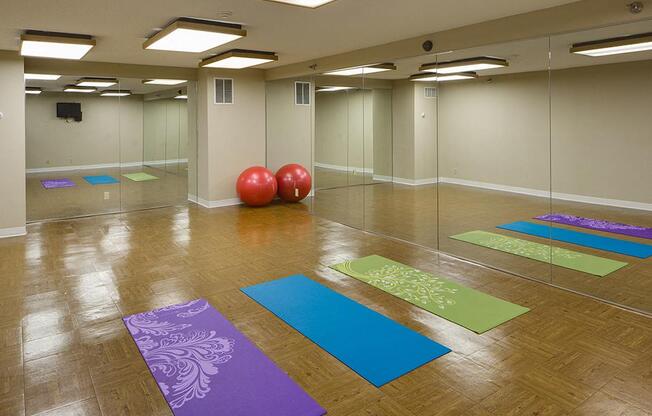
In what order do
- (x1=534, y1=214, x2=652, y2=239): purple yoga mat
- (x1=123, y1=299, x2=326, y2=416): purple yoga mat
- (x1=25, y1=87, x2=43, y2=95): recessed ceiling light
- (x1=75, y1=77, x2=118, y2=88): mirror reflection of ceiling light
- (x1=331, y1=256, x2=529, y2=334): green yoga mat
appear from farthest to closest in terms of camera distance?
1. (x1=75, y1=77, x2=118, y2=88): mirror reflection of ceiling light
2. (x1=25, y1=87, x2=43, y2=95): recessed ceiling light
3. (x1=534, y1=214, x2=652, y2=239): purple yoga mat
4. (x1=331, y1=256, x2=529, y2=334): green yoga mat
5. (x1=123, y1=299, x2=326, y2=416): purple yoga mat

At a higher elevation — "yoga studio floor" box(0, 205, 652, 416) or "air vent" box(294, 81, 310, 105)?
"air vent" box(294, 81, 310, 105)

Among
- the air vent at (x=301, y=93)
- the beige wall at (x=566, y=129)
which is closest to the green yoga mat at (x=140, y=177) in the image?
the air vent at (x=301, y=93)

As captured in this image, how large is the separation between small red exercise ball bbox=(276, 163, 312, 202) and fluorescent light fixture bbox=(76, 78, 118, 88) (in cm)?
328

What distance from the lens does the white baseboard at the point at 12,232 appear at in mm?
6426

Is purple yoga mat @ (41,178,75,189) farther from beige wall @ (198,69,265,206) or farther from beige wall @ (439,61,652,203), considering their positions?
beige wall @ (439,61,652,203)

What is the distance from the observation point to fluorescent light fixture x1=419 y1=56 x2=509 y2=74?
495 centimetres

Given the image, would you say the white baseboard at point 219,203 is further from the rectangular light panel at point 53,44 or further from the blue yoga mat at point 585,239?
the blue yoga mat at point 585,239

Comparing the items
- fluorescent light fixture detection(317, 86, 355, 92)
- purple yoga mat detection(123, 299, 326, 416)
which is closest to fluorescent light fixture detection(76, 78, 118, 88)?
fluorescent light fixture detection(317, 86, 355, 92)

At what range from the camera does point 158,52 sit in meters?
6.48

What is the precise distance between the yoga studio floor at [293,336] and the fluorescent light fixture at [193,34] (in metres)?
2.44

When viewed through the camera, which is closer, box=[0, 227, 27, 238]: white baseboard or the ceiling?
the ceiling

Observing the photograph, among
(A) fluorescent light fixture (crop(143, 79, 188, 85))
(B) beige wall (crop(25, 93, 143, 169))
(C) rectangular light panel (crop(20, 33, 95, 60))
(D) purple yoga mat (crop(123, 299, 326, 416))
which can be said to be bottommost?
(D) purple yoga mat (crop(123, 299, 326, 416))

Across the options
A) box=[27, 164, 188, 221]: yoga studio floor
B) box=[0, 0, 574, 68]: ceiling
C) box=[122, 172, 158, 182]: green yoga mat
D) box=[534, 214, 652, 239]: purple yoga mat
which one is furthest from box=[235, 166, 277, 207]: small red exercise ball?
box=[534, 214, 652, 239]: purple yoga mat

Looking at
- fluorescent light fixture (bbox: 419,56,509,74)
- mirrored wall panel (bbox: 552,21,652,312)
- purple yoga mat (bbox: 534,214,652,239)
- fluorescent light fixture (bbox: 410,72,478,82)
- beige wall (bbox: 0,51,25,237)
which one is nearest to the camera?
mirrored wall panel (bbox: 552,21,652,312)
